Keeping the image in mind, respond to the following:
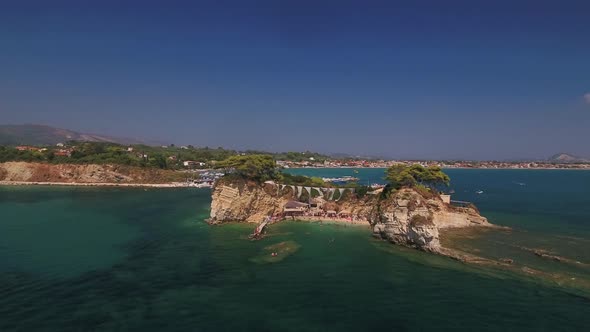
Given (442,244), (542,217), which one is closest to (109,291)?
(442,244)

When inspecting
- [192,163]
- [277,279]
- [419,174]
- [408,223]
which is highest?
[419,174]

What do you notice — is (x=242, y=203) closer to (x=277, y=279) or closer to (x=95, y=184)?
(x=277, y=279)

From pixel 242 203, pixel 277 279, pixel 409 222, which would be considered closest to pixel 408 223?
pixel 409 222

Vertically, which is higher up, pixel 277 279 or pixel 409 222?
pixel 409 222

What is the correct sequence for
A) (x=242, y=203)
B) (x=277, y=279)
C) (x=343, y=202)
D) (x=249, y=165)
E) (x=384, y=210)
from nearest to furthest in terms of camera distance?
1. (x=277, y=279)
2. (x=384, y=210)
3. (x=242, y=203)
4. (x=249, y=165)
5. (x=343, y=202)

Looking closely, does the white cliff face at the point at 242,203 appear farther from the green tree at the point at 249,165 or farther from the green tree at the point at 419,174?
the green tree at the point at 419,174

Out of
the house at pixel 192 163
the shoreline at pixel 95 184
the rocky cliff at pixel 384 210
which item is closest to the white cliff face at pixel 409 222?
the rocky cliff at pixel 384 210

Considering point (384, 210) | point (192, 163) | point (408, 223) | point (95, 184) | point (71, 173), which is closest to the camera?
point (408, 223)

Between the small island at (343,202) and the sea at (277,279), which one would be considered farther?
the small island at (343,202)

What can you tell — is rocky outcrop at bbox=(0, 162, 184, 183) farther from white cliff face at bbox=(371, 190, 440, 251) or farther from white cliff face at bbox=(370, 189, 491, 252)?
white cliff face at bbox=(371, 190, 440, 251)
